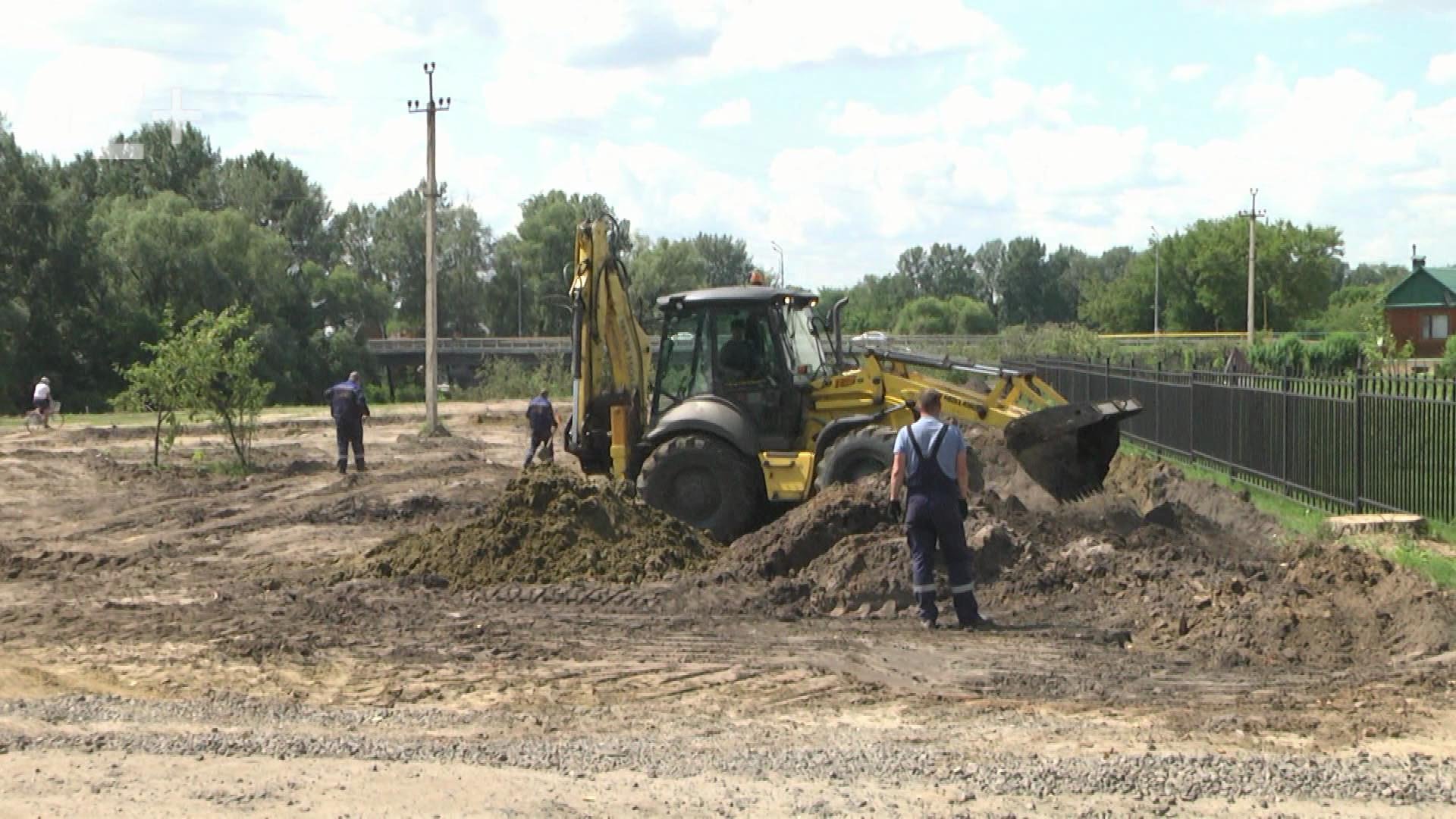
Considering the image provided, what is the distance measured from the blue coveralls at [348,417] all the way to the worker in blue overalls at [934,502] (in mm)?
15597

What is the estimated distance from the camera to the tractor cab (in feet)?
48.7

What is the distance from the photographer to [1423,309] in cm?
7331

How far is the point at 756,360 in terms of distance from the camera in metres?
15.0

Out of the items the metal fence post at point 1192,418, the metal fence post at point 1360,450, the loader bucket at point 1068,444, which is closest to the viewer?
the loader bucket at point 1068,444

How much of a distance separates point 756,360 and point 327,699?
667 centimetres

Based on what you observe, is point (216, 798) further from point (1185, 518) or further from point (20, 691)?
point (1185, 518)

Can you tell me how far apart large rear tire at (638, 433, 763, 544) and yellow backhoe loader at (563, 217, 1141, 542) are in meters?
0.01

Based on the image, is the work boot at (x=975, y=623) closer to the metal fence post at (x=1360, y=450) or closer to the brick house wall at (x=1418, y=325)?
the metal fence post at (x=1360, y=450)

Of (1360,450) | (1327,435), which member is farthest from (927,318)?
(1360,450)

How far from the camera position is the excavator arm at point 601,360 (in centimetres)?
1583

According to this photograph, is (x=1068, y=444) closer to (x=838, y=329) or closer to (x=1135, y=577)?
Result: (x=838, y=329)

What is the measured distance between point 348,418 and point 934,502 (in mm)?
15952

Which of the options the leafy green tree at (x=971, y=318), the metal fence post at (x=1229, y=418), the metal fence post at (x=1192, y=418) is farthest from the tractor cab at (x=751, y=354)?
the leafy green tree at (x=971, y=318)

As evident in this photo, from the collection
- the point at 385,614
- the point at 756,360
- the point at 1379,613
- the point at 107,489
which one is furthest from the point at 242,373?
the point at 1379,613
